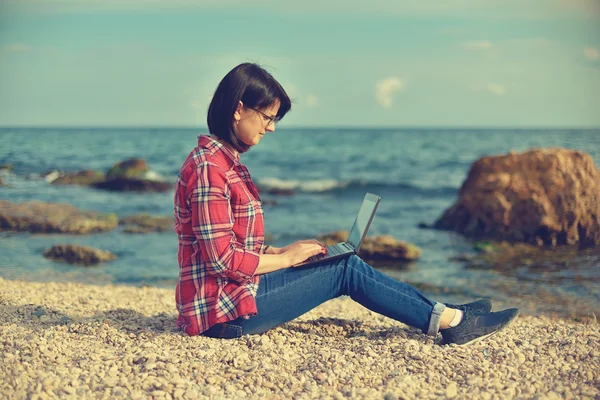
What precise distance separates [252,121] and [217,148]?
274mm

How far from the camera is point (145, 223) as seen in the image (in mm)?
13500

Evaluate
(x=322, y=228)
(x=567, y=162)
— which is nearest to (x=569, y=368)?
(x=567, y=162)

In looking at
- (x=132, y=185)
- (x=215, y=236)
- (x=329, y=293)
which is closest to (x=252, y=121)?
(x=215, y=236)

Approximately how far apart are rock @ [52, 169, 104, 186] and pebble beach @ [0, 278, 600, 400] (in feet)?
55.2

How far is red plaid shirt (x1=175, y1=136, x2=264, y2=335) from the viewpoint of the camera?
3.56 metres

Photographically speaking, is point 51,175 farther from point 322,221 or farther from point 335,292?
point 335,292

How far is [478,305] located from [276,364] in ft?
5.48

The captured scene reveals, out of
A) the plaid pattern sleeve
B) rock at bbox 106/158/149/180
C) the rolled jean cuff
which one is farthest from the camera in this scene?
rock at bbox 106/158/149/180

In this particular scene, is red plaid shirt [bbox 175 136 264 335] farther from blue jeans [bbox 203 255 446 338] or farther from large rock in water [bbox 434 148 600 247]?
large rock in water [bbox 434 148 600 247]

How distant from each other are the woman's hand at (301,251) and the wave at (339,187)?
1704 cm

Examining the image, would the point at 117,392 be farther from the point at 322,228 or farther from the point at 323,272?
the point at 322,228

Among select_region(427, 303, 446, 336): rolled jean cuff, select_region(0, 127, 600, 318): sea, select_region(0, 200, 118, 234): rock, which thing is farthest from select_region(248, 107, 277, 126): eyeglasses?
select_region(0, 200, 118, 234): rock

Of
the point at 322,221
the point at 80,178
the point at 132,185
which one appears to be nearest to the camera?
the point at 322,221

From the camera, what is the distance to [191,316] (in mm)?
3945
